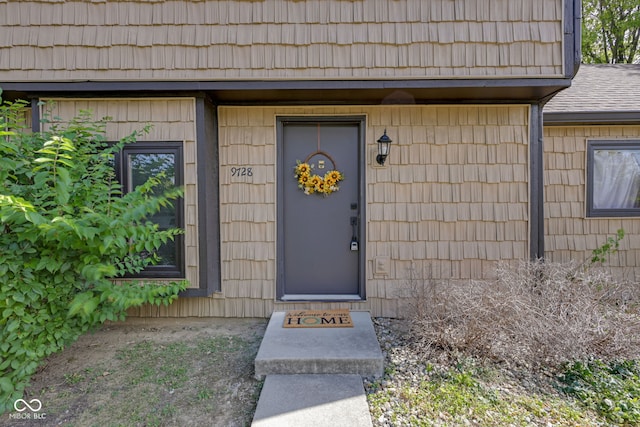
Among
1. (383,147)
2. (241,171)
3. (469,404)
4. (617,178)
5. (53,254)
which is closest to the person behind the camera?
(469,404)

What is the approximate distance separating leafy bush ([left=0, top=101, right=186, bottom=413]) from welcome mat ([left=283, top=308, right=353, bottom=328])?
127 centimetres

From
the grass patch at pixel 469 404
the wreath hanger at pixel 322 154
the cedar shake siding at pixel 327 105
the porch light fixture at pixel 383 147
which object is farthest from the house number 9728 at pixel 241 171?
the grass patch at pixel 469 404

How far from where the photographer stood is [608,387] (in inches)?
91.6

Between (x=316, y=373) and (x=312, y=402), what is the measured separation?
349 mm

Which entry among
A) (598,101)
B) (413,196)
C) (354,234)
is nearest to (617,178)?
(598,101)

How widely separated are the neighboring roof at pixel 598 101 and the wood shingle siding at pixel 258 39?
1.18m

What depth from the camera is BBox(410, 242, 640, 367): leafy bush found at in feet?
8.38

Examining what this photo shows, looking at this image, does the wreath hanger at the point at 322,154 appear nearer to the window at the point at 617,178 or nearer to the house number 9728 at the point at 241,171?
the house number 9728 at the point at 241,171

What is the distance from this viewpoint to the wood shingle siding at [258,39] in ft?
10.7

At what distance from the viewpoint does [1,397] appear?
2092 mm

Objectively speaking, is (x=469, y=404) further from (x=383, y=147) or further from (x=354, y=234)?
(x=383, y=147)

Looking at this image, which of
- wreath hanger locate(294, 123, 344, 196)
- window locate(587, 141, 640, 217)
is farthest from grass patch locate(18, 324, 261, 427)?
window locate(587, 141, 640, 217)

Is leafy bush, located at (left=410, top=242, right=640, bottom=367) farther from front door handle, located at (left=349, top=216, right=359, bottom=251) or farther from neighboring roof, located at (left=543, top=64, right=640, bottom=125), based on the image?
neighboring roof, located at (left=543, top=64, right=640, bottom=125)

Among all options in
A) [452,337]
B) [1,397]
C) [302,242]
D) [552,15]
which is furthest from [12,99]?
[552,15]
